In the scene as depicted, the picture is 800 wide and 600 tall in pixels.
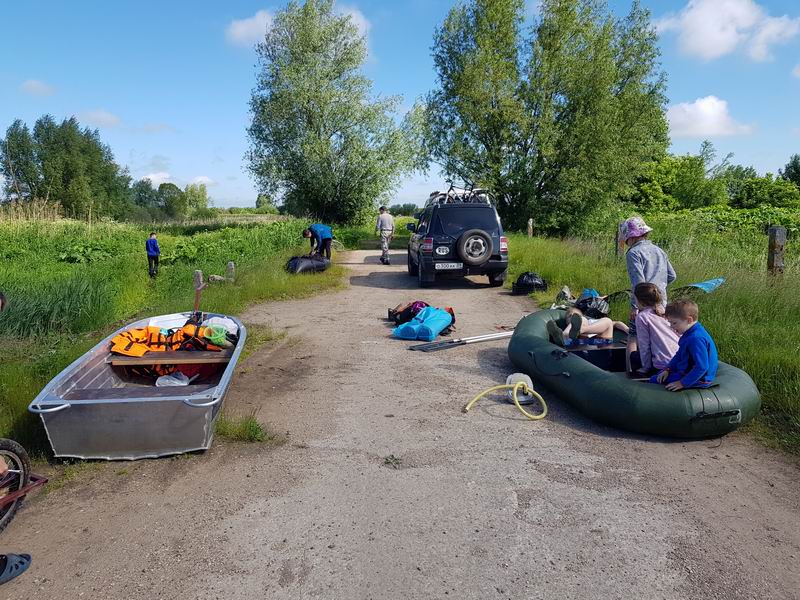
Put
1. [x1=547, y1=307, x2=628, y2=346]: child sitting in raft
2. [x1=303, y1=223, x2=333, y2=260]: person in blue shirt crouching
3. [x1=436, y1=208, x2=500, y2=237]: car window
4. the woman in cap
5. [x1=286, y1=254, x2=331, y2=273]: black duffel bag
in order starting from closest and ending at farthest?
the woman in cap, [x1=547, y1=307, x2=628, y2=346]: child sitting in raft, [x1=436, y1=208, x2=500, y2=237]: car window, [x1=286, y1=254, x2=331, y2=273]: black duffel bag, [x1=303, y1=223, x2=333, y2=260]: person in blue shirt crouching

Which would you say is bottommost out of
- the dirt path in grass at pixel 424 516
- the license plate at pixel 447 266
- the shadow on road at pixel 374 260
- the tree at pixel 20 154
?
the dirt path in grass at pixel 424 516

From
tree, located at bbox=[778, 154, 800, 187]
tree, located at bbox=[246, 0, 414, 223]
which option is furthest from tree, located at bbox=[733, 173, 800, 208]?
tree, located at bbox=[246, 0, 414, 223]

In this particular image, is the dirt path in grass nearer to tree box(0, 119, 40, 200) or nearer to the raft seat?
the raft seat

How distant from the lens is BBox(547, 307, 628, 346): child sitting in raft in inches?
271

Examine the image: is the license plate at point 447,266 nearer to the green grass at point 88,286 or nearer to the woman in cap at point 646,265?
the green grass at point 88,286

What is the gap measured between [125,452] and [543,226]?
83.3ft

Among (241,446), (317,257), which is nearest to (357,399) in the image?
(241,446)

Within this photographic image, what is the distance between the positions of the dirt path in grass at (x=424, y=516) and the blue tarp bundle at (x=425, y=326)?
8.82ft

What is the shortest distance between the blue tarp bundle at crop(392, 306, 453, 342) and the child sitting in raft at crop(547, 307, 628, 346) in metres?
2.07

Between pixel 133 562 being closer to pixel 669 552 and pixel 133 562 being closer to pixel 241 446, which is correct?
pixel 241 446

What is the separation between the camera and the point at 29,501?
415cm

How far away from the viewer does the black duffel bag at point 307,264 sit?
49.1ft

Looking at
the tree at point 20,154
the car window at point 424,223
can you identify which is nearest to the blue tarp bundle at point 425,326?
the car window at point 424,223

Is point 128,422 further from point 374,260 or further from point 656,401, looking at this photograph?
point 374,260
